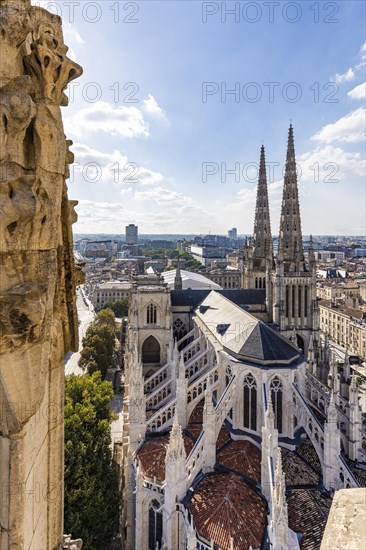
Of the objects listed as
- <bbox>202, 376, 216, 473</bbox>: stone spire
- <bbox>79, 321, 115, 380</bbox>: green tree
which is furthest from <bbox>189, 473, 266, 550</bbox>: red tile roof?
<bbox>79, 321, 115, 380</bbox>: green tree

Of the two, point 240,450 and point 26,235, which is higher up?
point 26,235

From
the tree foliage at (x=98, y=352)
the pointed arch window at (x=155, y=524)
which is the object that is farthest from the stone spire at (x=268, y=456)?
the tree foliage at (x=98, y=352)

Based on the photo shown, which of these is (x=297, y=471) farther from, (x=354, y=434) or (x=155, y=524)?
(x=155, y=524)

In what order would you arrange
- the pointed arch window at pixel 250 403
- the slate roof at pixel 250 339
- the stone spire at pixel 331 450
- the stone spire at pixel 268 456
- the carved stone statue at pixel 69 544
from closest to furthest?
1. the carved stone statue at pixel 69 544
2. the stone spire at pixel 268 456
3. the stone spire at pixel 331 450
4. the pointed arch window at pixel 250 403
5. the slate roof at pixel 250 339

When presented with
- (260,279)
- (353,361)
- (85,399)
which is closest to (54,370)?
(85,399)

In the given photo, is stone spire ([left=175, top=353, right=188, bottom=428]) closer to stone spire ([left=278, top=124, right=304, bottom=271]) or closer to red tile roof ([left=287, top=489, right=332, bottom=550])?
red tile roof ([left=287, top=489, right=332, bottom=550])

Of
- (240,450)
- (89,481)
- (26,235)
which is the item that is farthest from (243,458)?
(26,235)

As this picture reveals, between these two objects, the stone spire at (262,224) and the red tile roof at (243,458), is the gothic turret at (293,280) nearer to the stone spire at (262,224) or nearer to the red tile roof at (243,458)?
the stone spire at (262,224)
